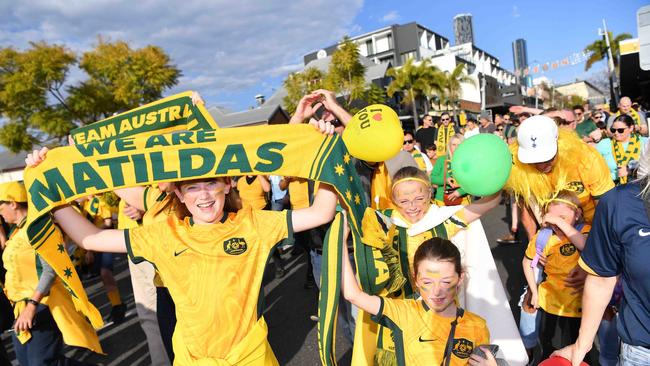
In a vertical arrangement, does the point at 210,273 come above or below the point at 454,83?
below

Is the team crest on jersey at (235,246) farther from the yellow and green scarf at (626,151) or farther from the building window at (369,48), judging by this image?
the building window at (369,48)

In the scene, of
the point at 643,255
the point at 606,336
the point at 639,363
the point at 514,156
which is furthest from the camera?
the point at 514,156

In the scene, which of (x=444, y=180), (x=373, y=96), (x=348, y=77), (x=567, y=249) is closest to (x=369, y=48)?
(x=373, y=96)

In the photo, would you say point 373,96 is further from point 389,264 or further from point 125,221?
point 389,264

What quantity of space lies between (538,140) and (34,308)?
157 inches

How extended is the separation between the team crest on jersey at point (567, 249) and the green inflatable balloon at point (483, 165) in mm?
878

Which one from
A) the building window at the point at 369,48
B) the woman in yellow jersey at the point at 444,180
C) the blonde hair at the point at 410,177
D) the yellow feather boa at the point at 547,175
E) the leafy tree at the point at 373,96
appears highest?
the building window at the point at 369,48

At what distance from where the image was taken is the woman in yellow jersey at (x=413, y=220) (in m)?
2.67

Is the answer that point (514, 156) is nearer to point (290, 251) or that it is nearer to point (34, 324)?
point (34, 324)

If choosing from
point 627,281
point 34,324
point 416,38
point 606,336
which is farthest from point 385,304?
point 416,38

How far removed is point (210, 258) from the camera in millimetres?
1942

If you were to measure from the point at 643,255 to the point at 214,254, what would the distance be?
1777 millimetres

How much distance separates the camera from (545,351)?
10.6ft

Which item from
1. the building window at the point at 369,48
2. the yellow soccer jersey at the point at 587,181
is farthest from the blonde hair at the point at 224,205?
the building window at the point at 369,48
